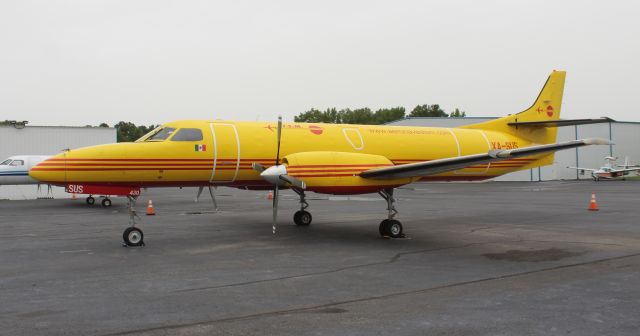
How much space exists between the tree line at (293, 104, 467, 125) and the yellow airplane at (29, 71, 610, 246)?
90.5 metres

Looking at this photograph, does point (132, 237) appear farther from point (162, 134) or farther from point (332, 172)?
point (332, 172)

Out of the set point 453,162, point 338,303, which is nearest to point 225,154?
point 453,162

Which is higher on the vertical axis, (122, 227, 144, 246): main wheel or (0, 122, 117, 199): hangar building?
(0, 122, 117, 199): hangar building

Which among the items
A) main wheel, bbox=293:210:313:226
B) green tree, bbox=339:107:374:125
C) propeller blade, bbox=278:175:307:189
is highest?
green tree, bbox=339:107:374:125

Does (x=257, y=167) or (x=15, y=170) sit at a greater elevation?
(x=257, y=167)

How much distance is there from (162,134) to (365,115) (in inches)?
4064

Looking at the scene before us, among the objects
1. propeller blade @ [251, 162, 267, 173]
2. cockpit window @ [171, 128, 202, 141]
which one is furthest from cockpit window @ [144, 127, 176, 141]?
propeller blade @ [251, 162, 267, 173]

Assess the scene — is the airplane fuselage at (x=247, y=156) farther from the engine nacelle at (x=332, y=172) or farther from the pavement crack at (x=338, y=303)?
the pavement crack at (x=338, y=303)

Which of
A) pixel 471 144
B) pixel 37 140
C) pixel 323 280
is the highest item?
pixel 37 140

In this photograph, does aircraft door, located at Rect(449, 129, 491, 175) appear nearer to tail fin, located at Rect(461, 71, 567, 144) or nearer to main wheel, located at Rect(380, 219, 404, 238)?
tail fin, located at Rect(461, 71, 567, 144)

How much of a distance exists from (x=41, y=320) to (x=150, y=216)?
1542 cm

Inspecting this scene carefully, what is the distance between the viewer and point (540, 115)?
19.8 m

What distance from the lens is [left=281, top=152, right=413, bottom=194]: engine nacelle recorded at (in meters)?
13.6

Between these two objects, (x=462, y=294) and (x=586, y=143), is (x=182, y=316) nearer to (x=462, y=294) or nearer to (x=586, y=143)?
(x=462, y=294)
